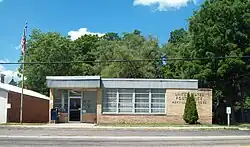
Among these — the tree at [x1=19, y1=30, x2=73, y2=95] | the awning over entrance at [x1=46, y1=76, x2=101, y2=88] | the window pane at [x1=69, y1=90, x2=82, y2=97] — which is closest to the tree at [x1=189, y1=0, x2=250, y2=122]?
the awning over entrance at [x1=46, y1=76, x2=101, y2=88]

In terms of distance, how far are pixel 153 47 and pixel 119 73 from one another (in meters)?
6.93

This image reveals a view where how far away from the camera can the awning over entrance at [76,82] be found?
104ft

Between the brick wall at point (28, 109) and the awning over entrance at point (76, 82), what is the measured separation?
543 cm

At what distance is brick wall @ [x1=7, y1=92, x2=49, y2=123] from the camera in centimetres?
3561

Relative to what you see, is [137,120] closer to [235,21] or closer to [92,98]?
[92,98]

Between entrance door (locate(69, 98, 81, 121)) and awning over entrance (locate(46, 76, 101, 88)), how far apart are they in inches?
79.6

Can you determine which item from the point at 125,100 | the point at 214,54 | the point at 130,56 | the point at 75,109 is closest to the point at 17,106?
the point at 75,109

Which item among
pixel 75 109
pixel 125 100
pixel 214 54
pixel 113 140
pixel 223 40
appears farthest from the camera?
pixel 214 54

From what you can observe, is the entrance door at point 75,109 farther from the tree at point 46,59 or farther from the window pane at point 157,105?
the tree at point 46,59

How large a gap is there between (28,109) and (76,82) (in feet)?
35.0

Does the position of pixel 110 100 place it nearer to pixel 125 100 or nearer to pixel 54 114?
pixel 125 100

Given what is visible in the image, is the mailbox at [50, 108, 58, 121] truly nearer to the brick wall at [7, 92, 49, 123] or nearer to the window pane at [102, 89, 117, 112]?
the window pane at [102, 89, 117, 112]

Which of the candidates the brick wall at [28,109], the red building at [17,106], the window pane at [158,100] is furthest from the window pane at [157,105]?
the brick wall at [28,109]

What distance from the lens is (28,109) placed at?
40.0 meters
